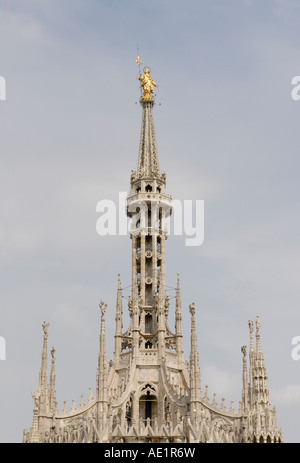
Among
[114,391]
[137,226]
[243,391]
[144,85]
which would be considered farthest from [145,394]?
[144,85]

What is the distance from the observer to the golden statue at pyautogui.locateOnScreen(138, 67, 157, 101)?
314 ft

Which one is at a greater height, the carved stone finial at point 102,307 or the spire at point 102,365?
the carved stone finial at point 102,307

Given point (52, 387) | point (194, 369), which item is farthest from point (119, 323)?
point (194, 369)

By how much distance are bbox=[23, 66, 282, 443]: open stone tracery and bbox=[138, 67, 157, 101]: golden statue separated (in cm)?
558

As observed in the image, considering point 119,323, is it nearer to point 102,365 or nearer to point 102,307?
point 102,307

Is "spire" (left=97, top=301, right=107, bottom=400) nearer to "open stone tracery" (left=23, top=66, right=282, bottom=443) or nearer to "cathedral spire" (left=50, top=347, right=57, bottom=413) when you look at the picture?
"open stone tracery" (left=23, top=66, right=282, bottom=443)

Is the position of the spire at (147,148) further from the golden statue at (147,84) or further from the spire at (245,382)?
the spire at (245,382)

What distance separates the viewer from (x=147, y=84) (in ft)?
315

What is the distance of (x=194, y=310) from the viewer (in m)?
80.5

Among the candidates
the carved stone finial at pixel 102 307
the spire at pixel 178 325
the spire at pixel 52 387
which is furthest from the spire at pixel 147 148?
the spire at pixel 52 387

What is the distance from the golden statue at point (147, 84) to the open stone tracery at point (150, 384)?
558cm

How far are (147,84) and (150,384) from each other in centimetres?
2814

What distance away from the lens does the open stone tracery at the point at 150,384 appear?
77.4 metres
